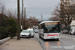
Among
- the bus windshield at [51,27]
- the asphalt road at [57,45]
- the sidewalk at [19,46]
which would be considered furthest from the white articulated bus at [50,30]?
the sidewalk at [19,46]

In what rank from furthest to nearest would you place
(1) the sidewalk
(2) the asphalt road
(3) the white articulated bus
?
1. (3) the white articulated bus
2. (2) the asphalt road
3. (1) the sidewalk

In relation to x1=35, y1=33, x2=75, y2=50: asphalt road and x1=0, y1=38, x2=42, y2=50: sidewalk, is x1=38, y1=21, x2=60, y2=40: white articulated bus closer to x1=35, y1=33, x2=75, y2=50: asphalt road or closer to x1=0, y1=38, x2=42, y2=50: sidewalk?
x1=35, y1=33, x2=75, y2=50: asphalt road

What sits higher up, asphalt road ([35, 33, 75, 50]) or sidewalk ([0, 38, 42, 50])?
sidewalk ([0, 38, 42, 50])

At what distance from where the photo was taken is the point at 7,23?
64.6ft

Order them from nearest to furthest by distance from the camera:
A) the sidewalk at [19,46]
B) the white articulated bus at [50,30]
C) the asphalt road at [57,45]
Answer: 1. the sidewalk at [19,46]
2. the asphalt road at [57,45]
3. the white articulated bus at [50,30]

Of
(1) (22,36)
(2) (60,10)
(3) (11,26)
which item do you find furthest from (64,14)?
(3) (11,26)

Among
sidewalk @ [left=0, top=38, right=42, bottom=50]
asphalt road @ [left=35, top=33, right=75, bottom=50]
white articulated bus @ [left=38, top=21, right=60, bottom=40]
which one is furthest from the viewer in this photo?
white articulated bus @ [left=38, top=21, right=60, bottom=40]

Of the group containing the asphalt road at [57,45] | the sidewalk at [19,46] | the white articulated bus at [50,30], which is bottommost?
the asphalt road at [57,45]

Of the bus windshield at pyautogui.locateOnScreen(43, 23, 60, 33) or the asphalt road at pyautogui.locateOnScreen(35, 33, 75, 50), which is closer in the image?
the asphalt road at pyautogui.locateOnScreen(35, 33, 75, 50)

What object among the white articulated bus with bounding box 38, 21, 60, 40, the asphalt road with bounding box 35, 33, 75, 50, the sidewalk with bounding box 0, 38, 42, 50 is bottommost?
the asphalt road with bounding box 35, 33, 75, 50

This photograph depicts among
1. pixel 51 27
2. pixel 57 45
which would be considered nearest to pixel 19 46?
pixel 57 45

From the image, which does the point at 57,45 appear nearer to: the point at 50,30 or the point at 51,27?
the point at 50,30

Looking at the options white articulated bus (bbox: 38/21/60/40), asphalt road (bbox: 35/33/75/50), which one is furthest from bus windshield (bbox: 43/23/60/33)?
asphalt road (bbox: 35/33/75/50)

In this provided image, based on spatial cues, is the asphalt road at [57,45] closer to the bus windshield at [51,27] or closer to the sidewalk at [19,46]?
the sidewalk at [19,46]
